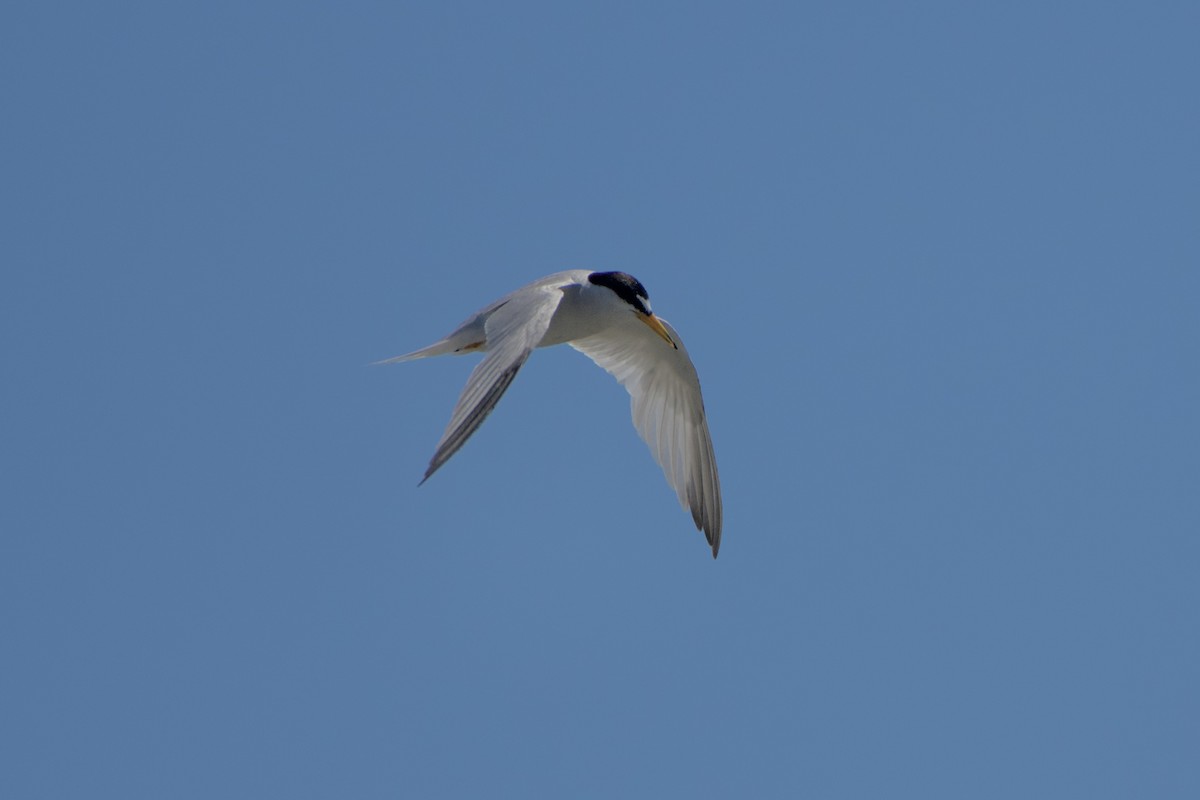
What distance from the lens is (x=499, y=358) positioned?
9086 millimetres

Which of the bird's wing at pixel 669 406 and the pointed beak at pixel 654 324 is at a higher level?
the pointed beak at pixel 654 324

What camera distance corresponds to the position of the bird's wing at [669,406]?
13070 millimetres

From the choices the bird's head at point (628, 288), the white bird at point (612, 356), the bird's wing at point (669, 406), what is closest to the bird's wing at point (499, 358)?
the white bird at point (612, 356)

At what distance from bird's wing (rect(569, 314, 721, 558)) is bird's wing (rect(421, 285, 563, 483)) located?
2421 mm

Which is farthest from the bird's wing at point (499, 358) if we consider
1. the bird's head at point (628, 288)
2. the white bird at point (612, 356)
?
the bird's head at point (628, 288)

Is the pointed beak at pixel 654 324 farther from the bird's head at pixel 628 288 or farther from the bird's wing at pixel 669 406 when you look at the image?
the bird's wing at pixel 669 406

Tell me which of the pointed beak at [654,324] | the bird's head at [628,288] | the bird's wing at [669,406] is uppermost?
the bird's head at [628,288]

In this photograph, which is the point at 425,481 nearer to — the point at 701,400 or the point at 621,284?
the point at 621,284

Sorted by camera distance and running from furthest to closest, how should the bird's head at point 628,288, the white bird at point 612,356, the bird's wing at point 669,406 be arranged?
the bird's wing at point 669,406 → the bird's head at point 628,288 → the white bird at point 612,356

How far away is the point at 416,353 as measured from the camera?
11.6 metres

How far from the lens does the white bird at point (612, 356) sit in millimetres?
8781

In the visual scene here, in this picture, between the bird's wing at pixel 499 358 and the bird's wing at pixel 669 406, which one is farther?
the bird's wing at pixel 669 406

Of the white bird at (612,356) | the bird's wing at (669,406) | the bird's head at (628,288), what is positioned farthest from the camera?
the bird's wing at (669,406)

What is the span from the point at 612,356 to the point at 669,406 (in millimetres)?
663
